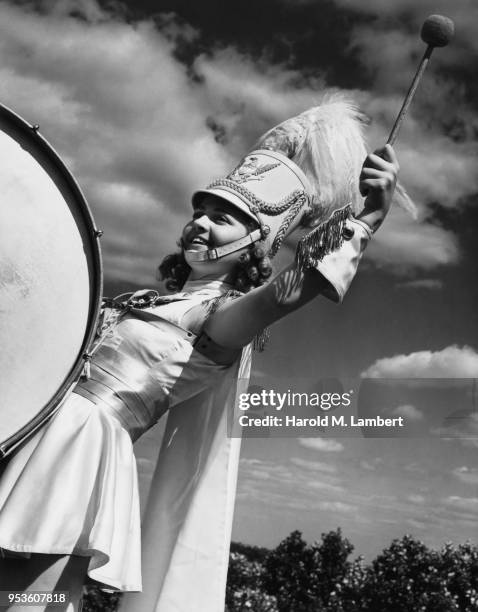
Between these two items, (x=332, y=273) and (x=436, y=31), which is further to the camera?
(x=436, y=31)

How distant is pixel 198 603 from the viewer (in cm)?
219

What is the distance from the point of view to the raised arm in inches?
72.9

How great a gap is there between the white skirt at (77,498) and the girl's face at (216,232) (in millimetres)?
758

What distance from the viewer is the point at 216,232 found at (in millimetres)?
2541

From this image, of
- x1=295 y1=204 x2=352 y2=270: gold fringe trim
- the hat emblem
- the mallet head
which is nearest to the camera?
x1=295 y1=204 x2=352 y2=270: gold fringe trim

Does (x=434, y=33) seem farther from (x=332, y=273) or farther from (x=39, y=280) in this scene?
(x=39, y=280)

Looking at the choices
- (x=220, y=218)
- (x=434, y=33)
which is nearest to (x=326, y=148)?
(x=220, y=218)

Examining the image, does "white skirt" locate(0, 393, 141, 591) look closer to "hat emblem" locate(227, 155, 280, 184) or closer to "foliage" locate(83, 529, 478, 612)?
"hat emblem" locate(227, 155, 280, 184)

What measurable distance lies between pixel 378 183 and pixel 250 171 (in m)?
0.81

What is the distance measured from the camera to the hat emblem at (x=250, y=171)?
2.63 m

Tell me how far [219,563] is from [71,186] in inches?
46.9

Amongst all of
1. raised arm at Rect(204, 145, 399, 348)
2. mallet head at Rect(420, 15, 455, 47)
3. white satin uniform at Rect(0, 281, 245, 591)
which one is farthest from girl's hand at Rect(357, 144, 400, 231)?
white satin uniform at Rect(0, 281, 245, 591)

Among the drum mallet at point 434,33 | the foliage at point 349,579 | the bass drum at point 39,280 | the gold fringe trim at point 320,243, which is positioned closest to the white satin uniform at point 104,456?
the bass drum at point 39,280

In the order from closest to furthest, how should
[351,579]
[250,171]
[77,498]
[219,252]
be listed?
1. [77,498]
2. [219,252]
3. [250,171]
4. [351,579]
